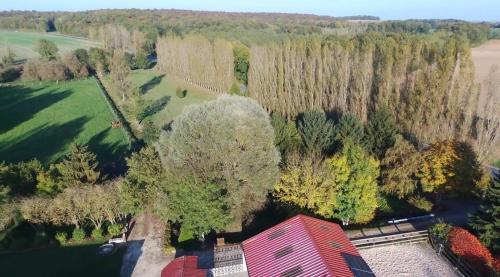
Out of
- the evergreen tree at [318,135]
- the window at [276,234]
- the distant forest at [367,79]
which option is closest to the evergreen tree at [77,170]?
the window at [276,234]

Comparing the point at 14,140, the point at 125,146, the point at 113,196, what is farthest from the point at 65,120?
the point at 113,196

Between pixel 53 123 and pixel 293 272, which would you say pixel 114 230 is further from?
pixel 53 123

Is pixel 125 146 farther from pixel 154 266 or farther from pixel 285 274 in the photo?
pixel 285 274

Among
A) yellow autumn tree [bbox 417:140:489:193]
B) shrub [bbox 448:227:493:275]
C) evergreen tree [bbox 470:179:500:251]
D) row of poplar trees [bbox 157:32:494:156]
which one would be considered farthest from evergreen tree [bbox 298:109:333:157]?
evergreen tree [bbox 470:179:500:251]

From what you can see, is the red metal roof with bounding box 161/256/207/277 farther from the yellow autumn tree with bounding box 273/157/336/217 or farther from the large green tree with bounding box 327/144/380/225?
the large green tree with bounding box 327/144/380/225

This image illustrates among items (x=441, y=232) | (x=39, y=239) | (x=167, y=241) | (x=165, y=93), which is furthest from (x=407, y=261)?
(x=165, y=93)

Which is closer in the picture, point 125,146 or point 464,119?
point 464,119
